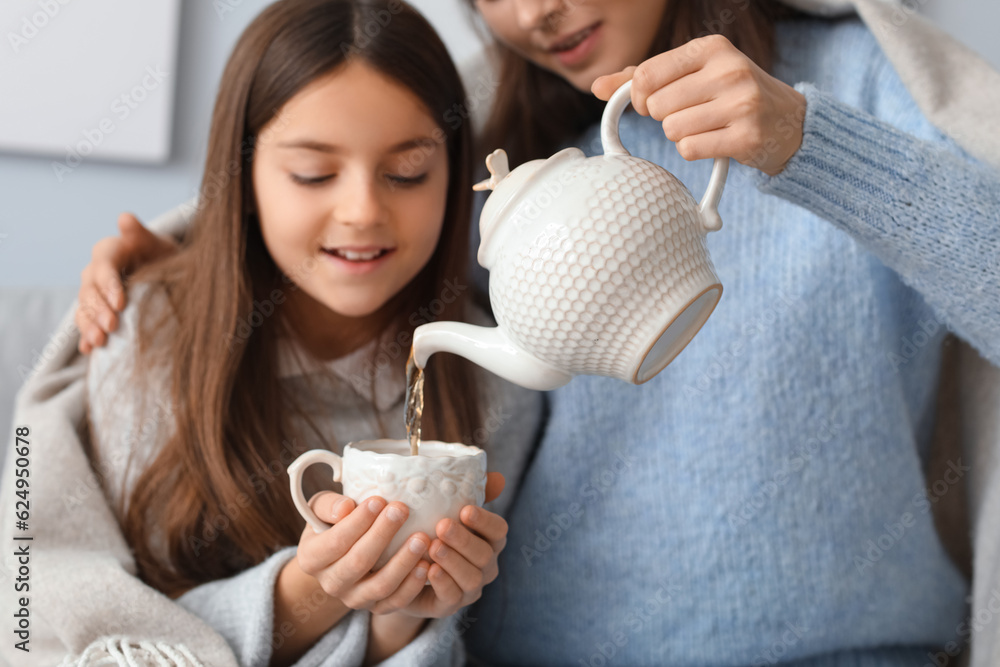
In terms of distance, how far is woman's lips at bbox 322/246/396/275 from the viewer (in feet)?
3.08

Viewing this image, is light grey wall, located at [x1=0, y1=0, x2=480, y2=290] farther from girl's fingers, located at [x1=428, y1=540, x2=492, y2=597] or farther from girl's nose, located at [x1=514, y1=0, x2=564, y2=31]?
girl's fingers, located at [x1=428, y1=540, x2=492, y2=597]

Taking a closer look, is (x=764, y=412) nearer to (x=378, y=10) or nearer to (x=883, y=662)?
(x=883, y=662)

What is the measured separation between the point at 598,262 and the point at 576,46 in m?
0.60

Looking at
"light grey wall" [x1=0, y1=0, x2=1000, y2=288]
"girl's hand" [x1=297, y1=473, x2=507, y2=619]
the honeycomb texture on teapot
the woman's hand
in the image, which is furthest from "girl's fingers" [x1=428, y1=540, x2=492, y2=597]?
"light grey wall" [x1=0, y1=0, x2=1000, y2=288]

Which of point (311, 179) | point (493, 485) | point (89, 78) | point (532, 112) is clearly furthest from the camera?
point (89, 78)

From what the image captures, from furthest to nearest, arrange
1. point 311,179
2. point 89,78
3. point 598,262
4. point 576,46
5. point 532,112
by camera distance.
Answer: point 89,78, point 532,112, point 576,46, point 311,179, point 598,262

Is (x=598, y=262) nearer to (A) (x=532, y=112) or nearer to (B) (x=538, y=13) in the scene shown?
(B) (x=538, y=13)

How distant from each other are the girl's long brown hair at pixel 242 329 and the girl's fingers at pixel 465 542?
296 mm

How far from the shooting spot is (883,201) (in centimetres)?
69

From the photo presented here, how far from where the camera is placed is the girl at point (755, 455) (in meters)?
0.95

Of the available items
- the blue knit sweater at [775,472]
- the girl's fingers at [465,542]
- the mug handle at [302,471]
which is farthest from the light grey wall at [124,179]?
the girl's fingers at [465,542]

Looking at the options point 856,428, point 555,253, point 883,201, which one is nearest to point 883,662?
point 856,428

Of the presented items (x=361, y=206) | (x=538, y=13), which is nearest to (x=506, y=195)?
(x=361, y=206)

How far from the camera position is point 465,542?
0.69 metres
